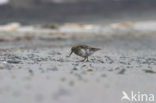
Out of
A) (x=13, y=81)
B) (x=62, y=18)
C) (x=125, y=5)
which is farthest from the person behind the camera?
(x=125, y=5)

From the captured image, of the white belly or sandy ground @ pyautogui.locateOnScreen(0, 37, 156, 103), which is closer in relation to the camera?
sandy ground @ pyautogui.locateOnScreen(0, 37, 156, 103)

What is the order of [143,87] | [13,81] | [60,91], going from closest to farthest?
[60,91], [13,81], [143,87]

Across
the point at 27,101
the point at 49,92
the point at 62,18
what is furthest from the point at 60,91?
the point at 62,18

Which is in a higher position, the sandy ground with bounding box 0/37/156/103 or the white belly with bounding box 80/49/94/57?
the white belly with bounding box 80/49/94/57

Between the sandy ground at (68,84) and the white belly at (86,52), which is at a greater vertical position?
the white belly at (86,52)

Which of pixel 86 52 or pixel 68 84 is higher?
pixel 86 52

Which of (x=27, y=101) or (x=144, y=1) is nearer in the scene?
(x=27, y=101)

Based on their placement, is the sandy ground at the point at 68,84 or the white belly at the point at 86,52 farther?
the white belly at the point at 86,52

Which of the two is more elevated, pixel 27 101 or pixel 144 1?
pixel 144 1

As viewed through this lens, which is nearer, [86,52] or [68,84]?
[68,84]

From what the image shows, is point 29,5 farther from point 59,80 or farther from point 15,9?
point 59,80

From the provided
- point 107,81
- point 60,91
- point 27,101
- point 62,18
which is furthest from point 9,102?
point 62,18
